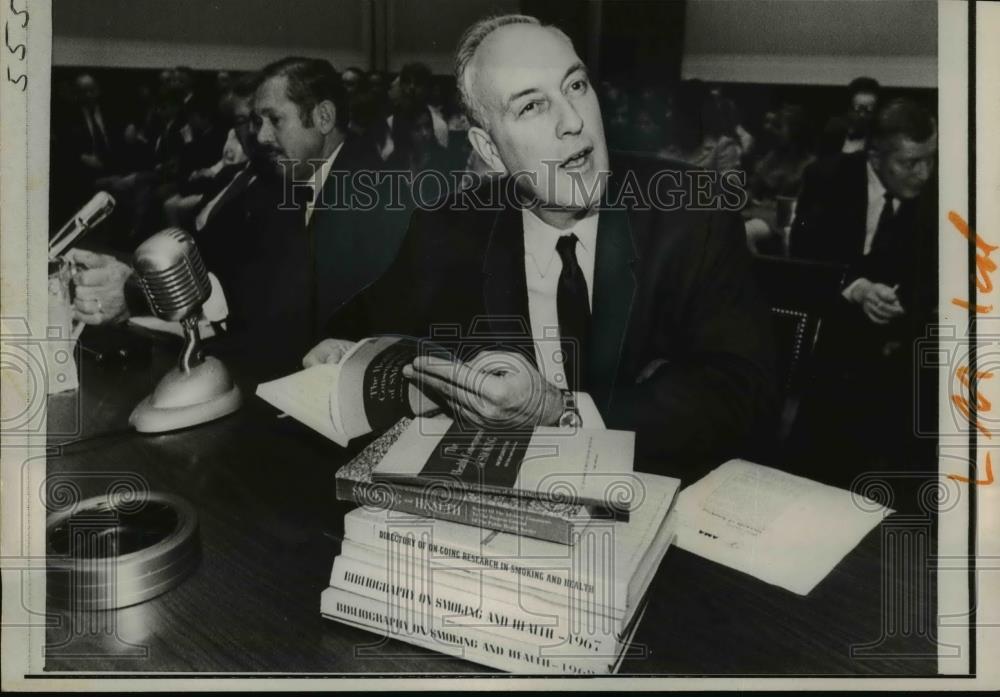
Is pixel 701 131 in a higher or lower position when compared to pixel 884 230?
higher

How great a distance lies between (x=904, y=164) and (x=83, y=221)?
1.40 m

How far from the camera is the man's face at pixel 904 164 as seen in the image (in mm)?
1335

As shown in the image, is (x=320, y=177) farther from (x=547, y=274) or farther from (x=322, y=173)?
(x=547, y=274)

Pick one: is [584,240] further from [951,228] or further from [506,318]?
[951,228]

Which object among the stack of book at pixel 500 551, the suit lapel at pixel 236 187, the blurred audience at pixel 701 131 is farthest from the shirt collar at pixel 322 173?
the blurred audience at pixel 701 131

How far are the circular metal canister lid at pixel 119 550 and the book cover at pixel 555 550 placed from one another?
27cm

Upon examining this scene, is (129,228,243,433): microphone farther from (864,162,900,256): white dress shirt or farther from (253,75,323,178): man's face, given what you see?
(864,162,900,256): white dress shirt

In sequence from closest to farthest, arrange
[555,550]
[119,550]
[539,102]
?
[555,550] → [119,550] → [539,102]

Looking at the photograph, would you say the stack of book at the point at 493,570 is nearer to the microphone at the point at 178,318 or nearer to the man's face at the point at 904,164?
the microphone at the point at 178,318

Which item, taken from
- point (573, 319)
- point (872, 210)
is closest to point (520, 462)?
point (573, 319)

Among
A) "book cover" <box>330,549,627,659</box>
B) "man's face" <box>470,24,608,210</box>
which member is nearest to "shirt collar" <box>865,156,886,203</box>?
"man's face" <box>470,24,608,210</box>

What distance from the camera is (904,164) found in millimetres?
1345

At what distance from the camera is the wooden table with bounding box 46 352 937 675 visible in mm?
1155

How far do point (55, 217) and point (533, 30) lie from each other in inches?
34.0
